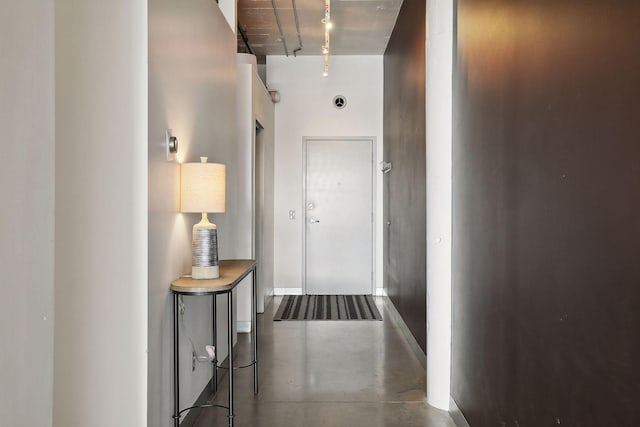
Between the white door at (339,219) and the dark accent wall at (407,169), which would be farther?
the white door at (339,219)

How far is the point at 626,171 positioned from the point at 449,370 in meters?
2.05

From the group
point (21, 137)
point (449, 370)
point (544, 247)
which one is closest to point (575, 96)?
point (544, 247)

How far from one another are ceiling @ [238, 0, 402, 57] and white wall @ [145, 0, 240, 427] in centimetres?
164

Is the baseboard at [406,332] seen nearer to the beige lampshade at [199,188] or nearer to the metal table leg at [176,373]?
the metal table leg at [176,373]

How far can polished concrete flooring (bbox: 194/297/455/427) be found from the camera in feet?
9.71

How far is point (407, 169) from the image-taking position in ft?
15.7

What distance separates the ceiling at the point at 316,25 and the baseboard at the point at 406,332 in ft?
10.4

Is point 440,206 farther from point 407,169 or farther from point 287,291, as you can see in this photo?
point 287,291

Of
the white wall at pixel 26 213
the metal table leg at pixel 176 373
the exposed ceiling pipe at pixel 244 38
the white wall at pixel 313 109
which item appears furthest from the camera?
the white wall at pixel 313 109

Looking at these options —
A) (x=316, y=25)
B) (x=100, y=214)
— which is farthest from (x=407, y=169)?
(x=100, y=214)

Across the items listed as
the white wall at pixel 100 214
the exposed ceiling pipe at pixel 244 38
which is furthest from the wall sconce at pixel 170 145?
the exposed ceiling pipe at pixel 244 38

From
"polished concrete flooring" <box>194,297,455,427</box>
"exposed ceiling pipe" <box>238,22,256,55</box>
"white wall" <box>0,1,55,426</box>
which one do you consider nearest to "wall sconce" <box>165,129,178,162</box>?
"white wall" <box>0,1,55,426</box>

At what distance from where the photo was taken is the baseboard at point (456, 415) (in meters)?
2.73

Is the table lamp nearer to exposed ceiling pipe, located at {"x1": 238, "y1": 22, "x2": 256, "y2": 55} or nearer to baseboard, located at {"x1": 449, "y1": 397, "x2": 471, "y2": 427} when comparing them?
baseboard, located at {"x1": 449, "y1": 397, "x2": 471, "y2": 427}
